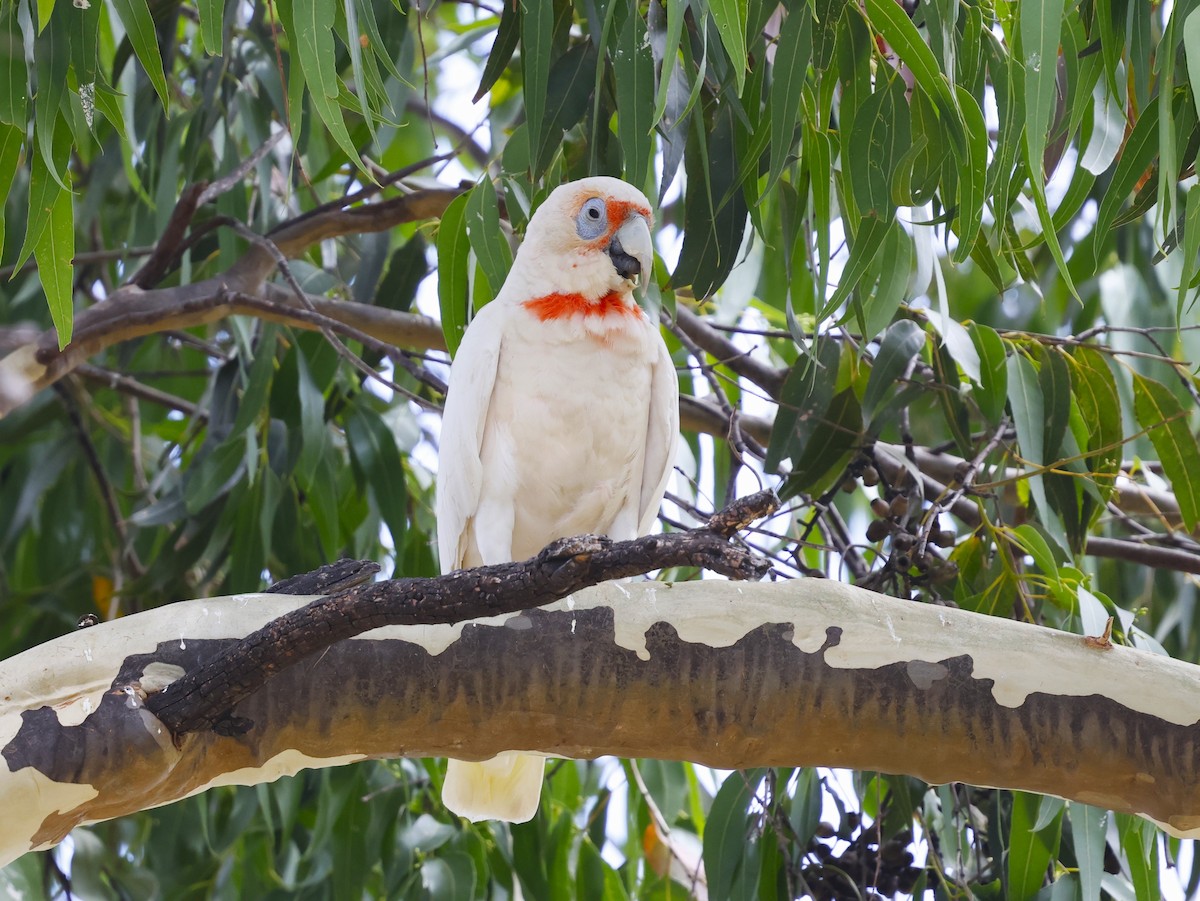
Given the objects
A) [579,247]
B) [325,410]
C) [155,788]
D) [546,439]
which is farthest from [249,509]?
[155,788]

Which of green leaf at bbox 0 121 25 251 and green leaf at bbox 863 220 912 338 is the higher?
green leaf at bbox 0 121 25 251

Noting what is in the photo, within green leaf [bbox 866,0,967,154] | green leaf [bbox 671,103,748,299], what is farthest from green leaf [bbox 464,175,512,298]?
green leaf [bbox 866,0,967,154]

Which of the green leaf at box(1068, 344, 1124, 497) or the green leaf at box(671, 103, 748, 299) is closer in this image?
the green leaf at box(671, 103, 748, 299)

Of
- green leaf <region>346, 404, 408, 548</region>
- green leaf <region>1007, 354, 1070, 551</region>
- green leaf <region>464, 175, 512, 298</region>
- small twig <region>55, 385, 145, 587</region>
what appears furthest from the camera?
small twig <region>55, 385, 145, 587</region>

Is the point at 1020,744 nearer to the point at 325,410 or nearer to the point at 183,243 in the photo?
the point at 325,410

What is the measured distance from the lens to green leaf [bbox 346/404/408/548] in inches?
85.2

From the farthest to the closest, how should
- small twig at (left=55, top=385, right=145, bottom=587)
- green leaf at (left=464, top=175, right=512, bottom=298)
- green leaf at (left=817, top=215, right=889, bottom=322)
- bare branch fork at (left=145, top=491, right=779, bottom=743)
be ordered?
small twig at (left=55, top=385, right=145, bottom=587) → green leaf at (left=464, top=175, right=512, bottom=298) → green leaf at (left=817, top=215, right=889, bottom=322) → bare branch fork at (left=145, top=491, right=779, bottom=743)

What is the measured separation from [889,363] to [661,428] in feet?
1.17

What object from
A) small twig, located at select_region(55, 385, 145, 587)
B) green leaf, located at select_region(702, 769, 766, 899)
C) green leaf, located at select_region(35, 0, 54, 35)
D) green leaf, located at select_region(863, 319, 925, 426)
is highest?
green leaf, located at select_region(35, 0, 54, 35)

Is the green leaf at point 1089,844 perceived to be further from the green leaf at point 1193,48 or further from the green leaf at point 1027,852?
the green leaf at point 1193,48

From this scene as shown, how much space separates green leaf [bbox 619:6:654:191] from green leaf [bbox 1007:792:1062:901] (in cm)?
88

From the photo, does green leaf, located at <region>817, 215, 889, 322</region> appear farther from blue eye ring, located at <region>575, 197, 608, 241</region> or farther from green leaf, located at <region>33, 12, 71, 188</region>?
green leaf, located at <region>33, 12, 71, 188</region>

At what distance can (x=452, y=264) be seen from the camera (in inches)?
70.2

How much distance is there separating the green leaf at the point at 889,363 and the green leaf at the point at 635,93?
20.9 inches
